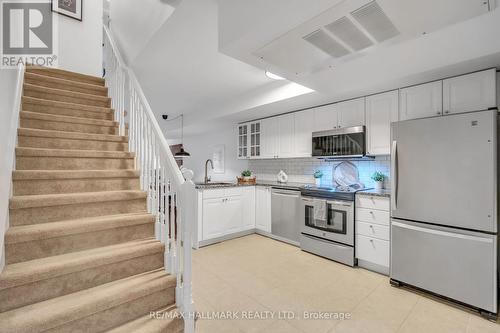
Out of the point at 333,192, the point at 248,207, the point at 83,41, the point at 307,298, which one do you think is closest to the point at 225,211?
the point at 248,207

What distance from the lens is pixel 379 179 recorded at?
10.6 ft

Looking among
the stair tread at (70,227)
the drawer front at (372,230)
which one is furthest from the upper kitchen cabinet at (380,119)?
the stair tread at (70,227)

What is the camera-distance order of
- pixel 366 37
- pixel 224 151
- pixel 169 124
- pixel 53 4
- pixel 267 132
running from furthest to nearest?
1. pixel 169 124
2. pixel 224 151
3. pixel 267 132
4. pixel 53 4
5. pixel 366 37

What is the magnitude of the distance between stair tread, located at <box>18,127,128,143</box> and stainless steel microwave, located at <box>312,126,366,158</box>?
2.63 metres

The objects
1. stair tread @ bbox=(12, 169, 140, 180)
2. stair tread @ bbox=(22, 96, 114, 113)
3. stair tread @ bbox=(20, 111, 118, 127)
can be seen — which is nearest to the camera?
stair tread @ bbox=(12, 169, 140, 180)

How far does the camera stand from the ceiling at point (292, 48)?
1.37m

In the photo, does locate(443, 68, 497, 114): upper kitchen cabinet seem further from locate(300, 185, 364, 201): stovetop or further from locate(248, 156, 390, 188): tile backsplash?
locate(300, 185, 364, 201): stovetop

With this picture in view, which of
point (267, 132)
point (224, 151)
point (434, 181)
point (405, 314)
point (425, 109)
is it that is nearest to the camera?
point (405, 314)

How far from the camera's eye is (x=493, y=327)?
6.22 feet

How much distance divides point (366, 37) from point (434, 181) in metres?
1.62

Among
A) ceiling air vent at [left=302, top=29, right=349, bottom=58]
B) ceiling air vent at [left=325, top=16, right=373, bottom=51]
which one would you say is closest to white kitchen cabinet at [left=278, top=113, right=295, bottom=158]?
ceiling air vent at [left=302, top=29, right=349, bottom=58]

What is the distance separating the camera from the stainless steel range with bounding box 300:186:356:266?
3.03 meters

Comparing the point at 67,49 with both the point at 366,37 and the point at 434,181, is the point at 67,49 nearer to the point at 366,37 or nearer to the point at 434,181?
the point at 366,37

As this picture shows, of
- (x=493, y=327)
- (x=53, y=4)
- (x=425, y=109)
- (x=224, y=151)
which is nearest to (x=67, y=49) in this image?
(x=53, y=4)
